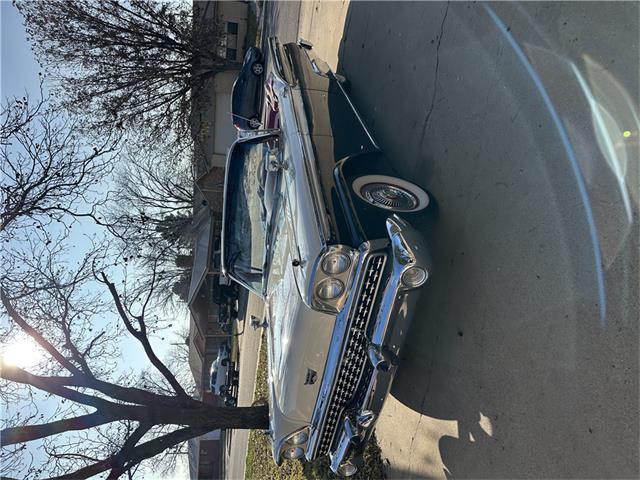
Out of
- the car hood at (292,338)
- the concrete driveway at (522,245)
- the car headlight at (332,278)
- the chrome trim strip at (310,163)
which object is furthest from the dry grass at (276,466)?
the chrome trim strip at (310,163)

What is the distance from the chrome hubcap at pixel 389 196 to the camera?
383cm

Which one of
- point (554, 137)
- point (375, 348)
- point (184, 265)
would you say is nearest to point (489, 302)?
point (375, 348)

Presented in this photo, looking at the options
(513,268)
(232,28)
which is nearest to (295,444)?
(513,268)

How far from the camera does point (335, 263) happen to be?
3.32m

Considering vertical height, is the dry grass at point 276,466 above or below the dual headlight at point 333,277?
below

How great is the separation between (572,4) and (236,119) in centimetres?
559

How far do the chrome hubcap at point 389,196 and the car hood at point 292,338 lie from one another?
2.46 ft

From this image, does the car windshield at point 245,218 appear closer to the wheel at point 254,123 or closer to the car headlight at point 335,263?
the car headlight at point 335,263

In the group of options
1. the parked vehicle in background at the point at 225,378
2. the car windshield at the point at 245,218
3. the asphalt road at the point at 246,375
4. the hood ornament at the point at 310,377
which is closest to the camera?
the hood ornament at the point at 310,377

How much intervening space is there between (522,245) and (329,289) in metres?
1.45

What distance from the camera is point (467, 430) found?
357 centimetres

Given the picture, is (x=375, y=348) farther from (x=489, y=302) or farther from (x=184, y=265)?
(x=184, y=265)

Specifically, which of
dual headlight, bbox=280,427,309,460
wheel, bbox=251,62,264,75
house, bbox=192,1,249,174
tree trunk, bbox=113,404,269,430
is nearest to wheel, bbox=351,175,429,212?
dual headlight, bbox=280,427,309,460

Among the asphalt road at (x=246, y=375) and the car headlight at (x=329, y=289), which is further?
the asphalt road at (x=246, y=375)
